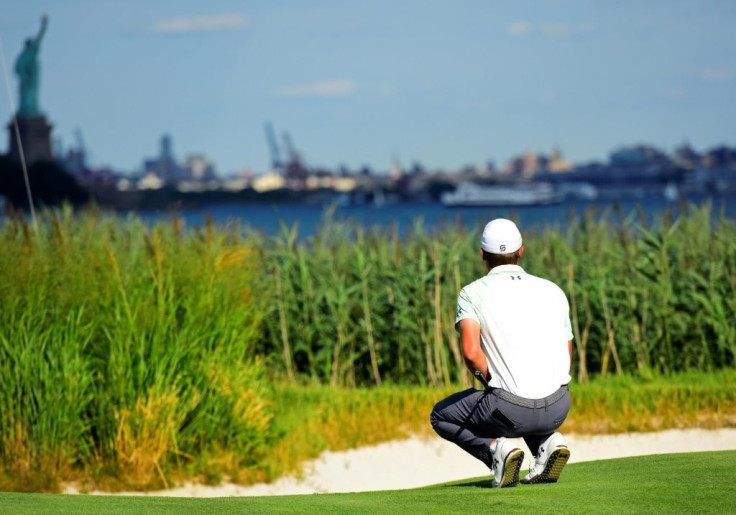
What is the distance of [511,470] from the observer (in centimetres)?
636

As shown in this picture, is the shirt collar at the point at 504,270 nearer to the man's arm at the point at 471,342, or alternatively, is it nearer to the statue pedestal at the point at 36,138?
the man's arm at the point at 471,342

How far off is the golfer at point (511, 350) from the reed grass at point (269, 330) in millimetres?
4002

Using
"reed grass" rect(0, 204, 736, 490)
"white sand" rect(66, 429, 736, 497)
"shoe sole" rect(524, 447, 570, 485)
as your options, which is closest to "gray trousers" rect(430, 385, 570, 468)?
"shoe sole" rect(524, 447, 570, 485)

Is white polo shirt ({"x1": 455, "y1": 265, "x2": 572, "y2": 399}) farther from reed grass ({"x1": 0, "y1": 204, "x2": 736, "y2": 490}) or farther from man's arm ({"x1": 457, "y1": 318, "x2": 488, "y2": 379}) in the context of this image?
reed grass ({"x1": 0, "y1": 204, "x2": 736, "y2": 490})

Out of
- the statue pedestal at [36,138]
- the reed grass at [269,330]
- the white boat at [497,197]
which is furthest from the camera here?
the white boat at [497,197]

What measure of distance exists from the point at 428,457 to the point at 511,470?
16.9ft

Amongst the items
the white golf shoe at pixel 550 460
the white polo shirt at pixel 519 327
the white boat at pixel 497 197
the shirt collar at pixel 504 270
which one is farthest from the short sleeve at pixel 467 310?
the white boat at pixel 497 197

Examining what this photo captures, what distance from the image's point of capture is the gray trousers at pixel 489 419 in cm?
615

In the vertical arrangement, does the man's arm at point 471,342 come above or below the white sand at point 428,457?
above

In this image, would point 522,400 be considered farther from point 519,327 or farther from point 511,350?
point 519,327

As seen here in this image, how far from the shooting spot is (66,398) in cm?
947

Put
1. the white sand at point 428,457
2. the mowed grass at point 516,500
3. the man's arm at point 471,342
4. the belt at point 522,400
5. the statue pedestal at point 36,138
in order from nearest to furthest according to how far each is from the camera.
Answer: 1. the mowed grass at point 516,500
2. the man's arm at point 471,342
3. the belt at point 522,400
4. the white sand at point 428,457
5. the statue pedestal at point 36,138

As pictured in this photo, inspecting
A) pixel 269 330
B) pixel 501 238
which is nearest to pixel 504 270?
pixel 501 238

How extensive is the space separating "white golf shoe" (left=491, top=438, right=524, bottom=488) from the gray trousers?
61mm
